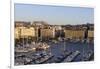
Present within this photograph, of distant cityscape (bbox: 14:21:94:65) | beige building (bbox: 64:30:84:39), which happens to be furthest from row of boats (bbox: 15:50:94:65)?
beige building (bbox: 64:30:84:39)

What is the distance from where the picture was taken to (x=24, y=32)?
275 centimetres

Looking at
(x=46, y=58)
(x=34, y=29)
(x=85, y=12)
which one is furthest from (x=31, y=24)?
(x=85, y=12)

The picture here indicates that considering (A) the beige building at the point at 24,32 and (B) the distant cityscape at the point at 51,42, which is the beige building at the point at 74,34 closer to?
(B) the distant cityscape at the point at 51,42

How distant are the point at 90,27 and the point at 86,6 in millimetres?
303

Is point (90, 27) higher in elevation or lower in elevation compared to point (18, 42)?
higher

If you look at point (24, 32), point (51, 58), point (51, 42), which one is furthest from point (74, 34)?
point (24, 32)

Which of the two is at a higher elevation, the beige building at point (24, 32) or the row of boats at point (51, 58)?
the beige building at point (24, 32)

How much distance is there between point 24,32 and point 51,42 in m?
0.39

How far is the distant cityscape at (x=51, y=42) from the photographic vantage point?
2.73m

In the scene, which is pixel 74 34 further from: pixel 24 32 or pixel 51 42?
pixel 24 32

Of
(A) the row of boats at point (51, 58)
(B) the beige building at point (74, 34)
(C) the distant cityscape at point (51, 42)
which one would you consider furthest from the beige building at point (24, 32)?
(B) the beige building at point (74, 34)

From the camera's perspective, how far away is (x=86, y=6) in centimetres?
301

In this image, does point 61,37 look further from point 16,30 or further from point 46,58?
point 16,30

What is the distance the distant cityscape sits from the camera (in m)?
2.73
